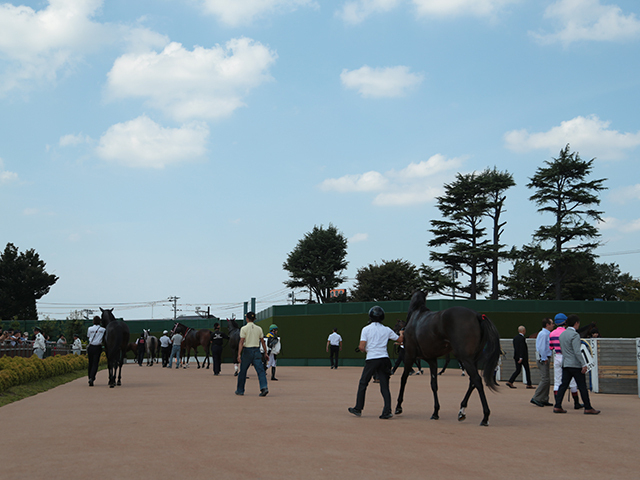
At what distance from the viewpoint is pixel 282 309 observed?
35531 mm

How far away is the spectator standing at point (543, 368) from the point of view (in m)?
12.1

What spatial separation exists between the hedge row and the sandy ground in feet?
8.07

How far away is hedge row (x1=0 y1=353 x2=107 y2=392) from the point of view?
14047mm

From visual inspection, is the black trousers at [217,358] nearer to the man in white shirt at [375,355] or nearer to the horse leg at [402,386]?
the horse leg at [402,386]

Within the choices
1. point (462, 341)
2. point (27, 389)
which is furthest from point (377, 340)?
point (27, 389)

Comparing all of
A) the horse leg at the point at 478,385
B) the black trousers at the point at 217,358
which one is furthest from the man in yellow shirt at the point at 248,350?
the black trousers at the point at 217,358

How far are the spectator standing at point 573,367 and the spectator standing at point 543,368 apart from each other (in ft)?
3.73

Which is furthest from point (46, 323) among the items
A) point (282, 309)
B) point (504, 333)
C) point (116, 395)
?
point (116, 395)

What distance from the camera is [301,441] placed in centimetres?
706

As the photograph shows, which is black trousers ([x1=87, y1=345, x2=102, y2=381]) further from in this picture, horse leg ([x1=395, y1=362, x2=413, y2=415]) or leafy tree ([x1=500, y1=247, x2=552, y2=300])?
leafy tree ([x1=500, y1=247, x2=552, y2=300])

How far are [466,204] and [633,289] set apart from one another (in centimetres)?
2745

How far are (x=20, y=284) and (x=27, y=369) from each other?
60.0 m

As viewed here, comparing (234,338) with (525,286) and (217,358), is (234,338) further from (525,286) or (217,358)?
(525,286)

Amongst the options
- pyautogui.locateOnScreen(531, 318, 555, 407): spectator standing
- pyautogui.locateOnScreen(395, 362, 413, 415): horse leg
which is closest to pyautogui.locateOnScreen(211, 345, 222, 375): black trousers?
pyautogui.locateOnScreen(531, 318, 555, 407): spectator standing
